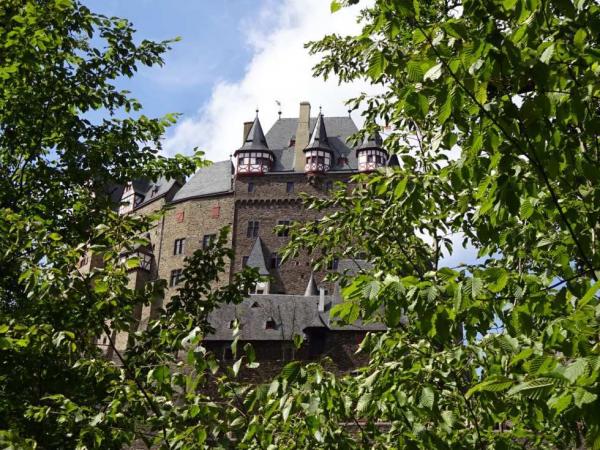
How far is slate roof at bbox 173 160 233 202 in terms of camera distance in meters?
62.1

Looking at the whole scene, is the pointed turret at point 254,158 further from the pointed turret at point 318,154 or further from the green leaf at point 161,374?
the green leaf at point 161,374

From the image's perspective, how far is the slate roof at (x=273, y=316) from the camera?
4122cm

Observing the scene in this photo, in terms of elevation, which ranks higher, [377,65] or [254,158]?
[254,158]

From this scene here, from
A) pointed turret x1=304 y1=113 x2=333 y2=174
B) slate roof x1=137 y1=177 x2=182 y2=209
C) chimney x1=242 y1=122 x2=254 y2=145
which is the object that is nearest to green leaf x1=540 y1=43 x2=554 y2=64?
pointed turret x1=304 y1=113 x2=333 y2=174

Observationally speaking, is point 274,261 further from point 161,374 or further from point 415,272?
point 161,374

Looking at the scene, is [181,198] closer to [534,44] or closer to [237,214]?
[237,214]

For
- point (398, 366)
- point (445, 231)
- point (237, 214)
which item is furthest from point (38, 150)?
point (237, 214)

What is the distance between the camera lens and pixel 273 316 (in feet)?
143

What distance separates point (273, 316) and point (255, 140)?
24259 mm

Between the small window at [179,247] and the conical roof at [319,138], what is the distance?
14899mm

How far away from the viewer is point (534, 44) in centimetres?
364

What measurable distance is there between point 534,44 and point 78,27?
8521mm

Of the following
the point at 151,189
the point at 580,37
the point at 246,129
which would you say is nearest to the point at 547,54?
the point at 580,37

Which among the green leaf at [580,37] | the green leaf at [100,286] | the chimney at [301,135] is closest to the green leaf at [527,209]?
the green leaf at [580,37]
